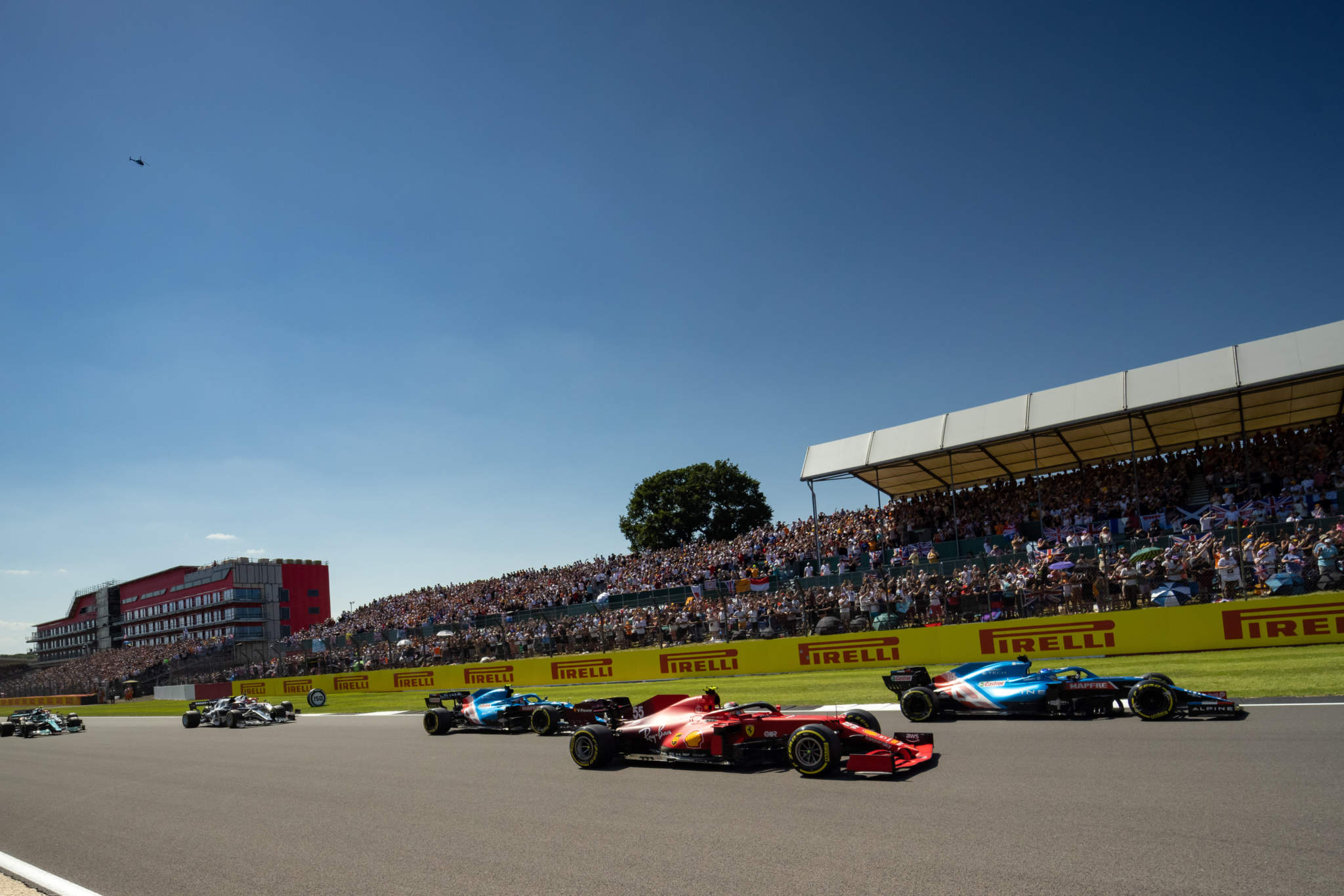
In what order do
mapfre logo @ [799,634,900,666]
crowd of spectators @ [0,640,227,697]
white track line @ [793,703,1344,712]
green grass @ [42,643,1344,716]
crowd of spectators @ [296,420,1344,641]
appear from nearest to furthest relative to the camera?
white track line @ [793,703,1344,712], green grass @ [42,643,1344,716], mapfre logo @ [799,634,900,666], crowd of spectators @ [296,420,1344,641], crowd of spectators @ [0,640,227,697]

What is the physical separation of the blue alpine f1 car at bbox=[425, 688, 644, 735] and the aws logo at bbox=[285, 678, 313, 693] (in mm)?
23659

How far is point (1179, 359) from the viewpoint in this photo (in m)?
24.8

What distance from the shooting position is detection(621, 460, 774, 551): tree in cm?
6894

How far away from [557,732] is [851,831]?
9.62 meters

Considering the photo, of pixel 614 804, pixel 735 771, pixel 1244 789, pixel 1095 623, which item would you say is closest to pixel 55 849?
pixel 614 804

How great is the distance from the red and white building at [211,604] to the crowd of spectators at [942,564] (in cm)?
5142

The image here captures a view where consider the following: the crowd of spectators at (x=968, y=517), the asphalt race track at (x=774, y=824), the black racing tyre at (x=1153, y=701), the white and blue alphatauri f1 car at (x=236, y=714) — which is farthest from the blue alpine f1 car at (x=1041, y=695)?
the white and blue alphatauri f1 car at (x=236, y=714)

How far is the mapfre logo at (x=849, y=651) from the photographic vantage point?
71.1 ft

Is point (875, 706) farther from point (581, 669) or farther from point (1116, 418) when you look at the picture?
point (1116, 418)

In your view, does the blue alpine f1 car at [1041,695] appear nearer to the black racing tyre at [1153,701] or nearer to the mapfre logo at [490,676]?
the black racing tyre at [1153,701]

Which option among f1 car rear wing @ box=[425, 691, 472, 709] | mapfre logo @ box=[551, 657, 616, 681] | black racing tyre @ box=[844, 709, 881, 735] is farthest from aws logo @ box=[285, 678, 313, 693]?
black racing tyre @ box=[844, 709, 881, 735]

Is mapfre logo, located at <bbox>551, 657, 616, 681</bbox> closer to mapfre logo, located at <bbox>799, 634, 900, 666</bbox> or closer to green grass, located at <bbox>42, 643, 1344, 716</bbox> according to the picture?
green grass, located at <bbox>42, 643, 1344, 716</bbox>

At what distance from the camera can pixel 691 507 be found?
2721 inches

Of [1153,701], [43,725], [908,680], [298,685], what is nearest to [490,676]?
[298,685]
